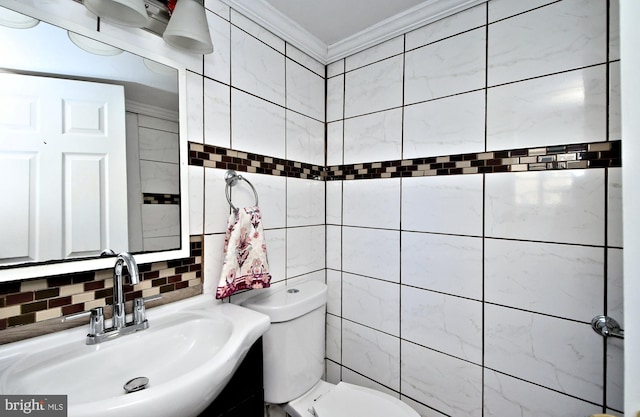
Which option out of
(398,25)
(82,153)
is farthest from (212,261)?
(398,25)

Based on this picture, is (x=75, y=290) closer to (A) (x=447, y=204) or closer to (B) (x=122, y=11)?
(B) (x=122, y=11)

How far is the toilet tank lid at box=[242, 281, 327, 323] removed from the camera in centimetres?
118

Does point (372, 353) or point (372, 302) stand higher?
point (372, 302)

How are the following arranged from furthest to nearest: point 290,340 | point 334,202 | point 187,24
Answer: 1. point 334,202
2. point 290,340
3. point 187,24

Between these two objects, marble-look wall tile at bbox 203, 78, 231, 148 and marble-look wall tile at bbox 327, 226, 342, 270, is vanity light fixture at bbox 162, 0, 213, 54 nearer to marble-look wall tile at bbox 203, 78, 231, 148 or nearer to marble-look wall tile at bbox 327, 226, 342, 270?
marble-look wall tile at bbox 203, 78, 231, 148

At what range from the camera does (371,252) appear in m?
1.53

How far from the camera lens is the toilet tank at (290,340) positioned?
1.19 metres

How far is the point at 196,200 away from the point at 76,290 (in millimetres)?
447

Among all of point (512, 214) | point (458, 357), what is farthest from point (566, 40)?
point (458, 357)

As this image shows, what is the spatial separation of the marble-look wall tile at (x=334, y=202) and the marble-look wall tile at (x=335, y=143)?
13 cm

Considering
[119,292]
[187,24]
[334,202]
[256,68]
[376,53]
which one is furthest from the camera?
[334,202]

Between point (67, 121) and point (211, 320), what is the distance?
0.74m

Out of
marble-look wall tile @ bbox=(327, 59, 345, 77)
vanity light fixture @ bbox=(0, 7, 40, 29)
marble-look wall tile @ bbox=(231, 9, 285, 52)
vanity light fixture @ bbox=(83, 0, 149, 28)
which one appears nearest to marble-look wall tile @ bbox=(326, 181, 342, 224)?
marble-look wall tile @ bbox=(327, 59, 345, 77)

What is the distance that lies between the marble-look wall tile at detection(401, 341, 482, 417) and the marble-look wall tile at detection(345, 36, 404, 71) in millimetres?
1425
